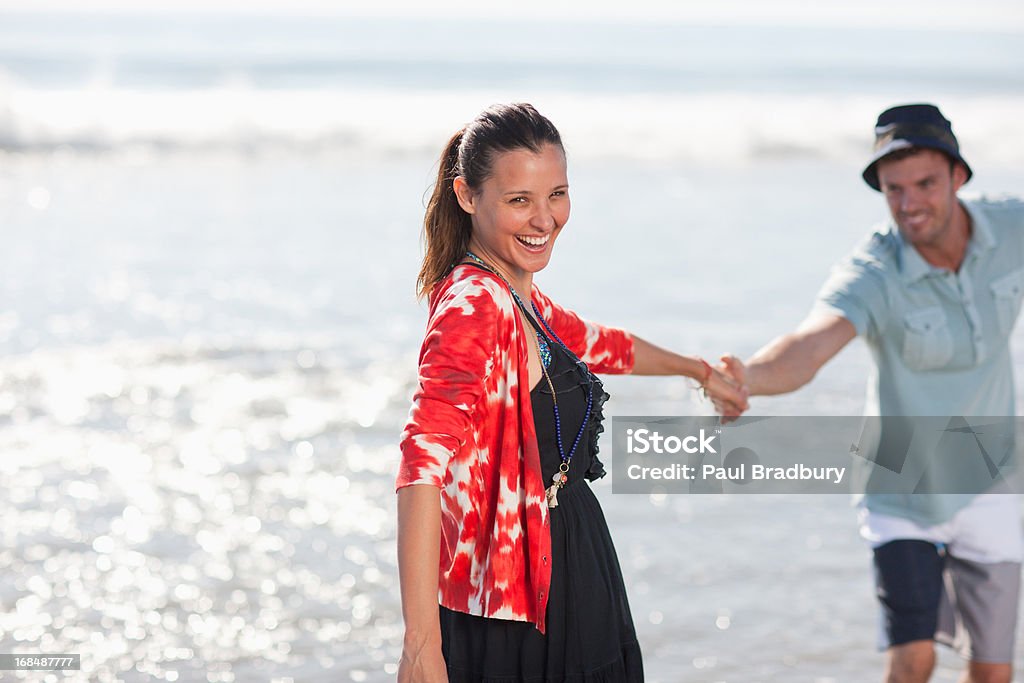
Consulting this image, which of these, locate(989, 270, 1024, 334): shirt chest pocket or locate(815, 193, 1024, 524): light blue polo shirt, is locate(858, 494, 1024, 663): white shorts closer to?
locate(815, 193, 1024, 524): light blue polo shirt

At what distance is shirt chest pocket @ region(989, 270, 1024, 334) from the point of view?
3.44 metres

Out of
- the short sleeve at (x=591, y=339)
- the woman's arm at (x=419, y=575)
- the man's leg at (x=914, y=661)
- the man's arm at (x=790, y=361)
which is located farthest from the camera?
the man's arm at (x=790, y=361)

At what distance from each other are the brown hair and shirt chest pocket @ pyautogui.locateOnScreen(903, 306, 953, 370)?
140 cm

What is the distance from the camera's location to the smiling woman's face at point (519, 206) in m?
2.42

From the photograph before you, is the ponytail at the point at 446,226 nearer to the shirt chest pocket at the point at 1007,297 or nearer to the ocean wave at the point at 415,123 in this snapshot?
the shirt chest pocket at the point at 1007,297

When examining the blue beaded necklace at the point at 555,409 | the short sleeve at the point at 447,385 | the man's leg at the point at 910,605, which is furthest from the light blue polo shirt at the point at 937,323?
the short sleeve at the point at 447,385

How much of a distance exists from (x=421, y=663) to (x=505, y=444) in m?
0.44

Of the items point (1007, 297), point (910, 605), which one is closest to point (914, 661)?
point (910, 605)

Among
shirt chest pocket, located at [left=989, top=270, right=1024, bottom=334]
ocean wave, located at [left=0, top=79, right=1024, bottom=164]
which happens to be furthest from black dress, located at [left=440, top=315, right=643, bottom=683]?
ocean wave, located at [left=0, top=79, right=1024, bottom=164]

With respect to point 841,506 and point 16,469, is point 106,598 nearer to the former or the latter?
point 16,469

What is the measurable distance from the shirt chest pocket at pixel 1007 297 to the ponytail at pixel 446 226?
67.4 inches

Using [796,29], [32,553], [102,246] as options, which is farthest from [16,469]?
[796,29]

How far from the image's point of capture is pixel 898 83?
32.1 m

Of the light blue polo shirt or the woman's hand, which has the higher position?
the light blue polo shirt
